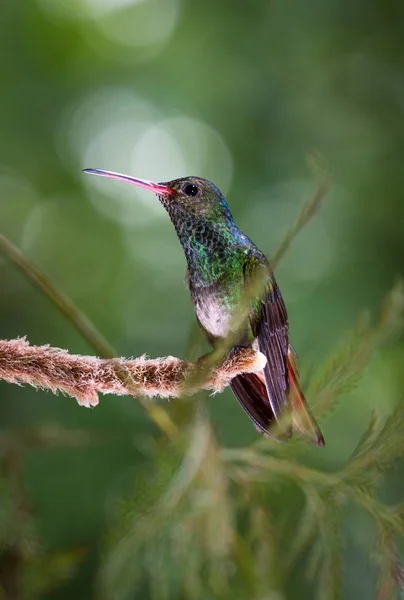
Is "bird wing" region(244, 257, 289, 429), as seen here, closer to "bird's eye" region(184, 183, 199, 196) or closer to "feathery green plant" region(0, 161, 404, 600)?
"feathery green plant" region(0, 161, 404, 600)

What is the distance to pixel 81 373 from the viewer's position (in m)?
0.60

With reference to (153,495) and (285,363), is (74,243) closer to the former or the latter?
(285,363)

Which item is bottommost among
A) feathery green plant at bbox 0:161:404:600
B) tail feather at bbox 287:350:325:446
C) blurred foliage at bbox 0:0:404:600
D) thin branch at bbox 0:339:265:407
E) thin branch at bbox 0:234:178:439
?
feathery green plant at bbox 0:161:404:600

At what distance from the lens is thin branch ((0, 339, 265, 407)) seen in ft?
1.95

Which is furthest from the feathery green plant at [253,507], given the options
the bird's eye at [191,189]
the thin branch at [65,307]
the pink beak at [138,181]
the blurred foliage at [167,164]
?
the blurred foliage at [167,164]

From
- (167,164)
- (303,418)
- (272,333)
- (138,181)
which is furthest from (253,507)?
(167,164)

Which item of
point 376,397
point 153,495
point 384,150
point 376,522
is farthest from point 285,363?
point 384,150

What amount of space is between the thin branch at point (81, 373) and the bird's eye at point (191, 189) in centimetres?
54

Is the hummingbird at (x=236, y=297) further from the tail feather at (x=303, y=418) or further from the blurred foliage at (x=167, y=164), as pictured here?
the blurred foliage at (x=167, y=164)

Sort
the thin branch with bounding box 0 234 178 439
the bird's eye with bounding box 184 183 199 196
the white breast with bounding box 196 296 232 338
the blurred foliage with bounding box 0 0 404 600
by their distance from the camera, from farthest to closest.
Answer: the blurred foliage with bounding box 0 0 404 600
the bird's eye with bounding box 184 183 199 196
the white breast with bounding box 196 296 232 338
the thin branch with bounding box 0 234 178 439

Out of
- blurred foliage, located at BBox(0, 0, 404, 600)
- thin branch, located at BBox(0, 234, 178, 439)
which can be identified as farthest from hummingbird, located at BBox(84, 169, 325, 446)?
blurred foliage, located at BBox(0, 0, 404, 600)

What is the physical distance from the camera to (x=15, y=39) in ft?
10.5

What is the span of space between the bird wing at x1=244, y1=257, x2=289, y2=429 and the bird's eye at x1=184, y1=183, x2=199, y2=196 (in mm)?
174

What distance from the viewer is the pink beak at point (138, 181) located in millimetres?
821
